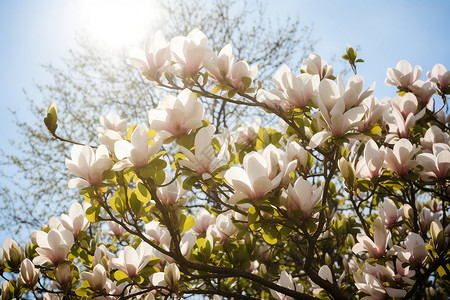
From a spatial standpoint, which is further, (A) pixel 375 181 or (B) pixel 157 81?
(B) pixel 157 81

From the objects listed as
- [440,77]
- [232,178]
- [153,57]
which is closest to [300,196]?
[232,178]

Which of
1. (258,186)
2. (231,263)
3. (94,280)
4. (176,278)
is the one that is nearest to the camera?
(258,186)

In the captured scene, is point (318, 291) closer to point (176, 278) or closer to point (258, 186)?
point (176, 278)

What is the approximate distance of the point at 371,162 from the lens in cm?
149

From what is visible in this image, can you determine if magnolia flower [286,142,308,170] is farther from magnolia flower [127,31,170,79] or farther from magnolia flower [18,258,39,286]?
magnolia flower [18,258,39,286]

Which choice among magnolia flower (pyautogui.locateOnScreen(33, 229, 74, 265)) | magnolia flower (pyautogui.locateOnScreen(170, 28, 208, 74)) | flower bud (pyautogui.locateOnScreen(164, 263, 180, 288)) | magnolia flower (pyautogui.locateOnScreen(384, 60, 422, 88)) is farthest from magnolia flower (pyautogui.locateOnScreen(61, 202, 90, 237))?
magnolia flower (pyautogui.locateOnScreen(384, 60, 422, 88))

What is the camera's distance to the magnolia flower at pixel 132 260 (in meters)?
1.50

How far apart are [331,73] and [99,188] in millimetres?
1323

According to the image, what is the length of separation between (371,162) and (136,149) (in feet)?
3.10

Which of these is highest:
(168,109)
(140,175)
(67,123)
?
(67,123)

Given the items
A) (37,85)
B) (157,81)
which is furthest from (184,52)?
(37,85)

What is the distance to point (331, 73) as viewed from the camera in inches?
76.5

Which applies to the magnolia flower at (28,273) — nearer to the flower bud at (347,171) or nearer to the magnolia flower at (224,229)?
the magnolia flower at (224,229)

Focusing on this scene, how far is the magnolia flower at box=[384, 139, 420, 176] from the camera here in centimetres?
153
